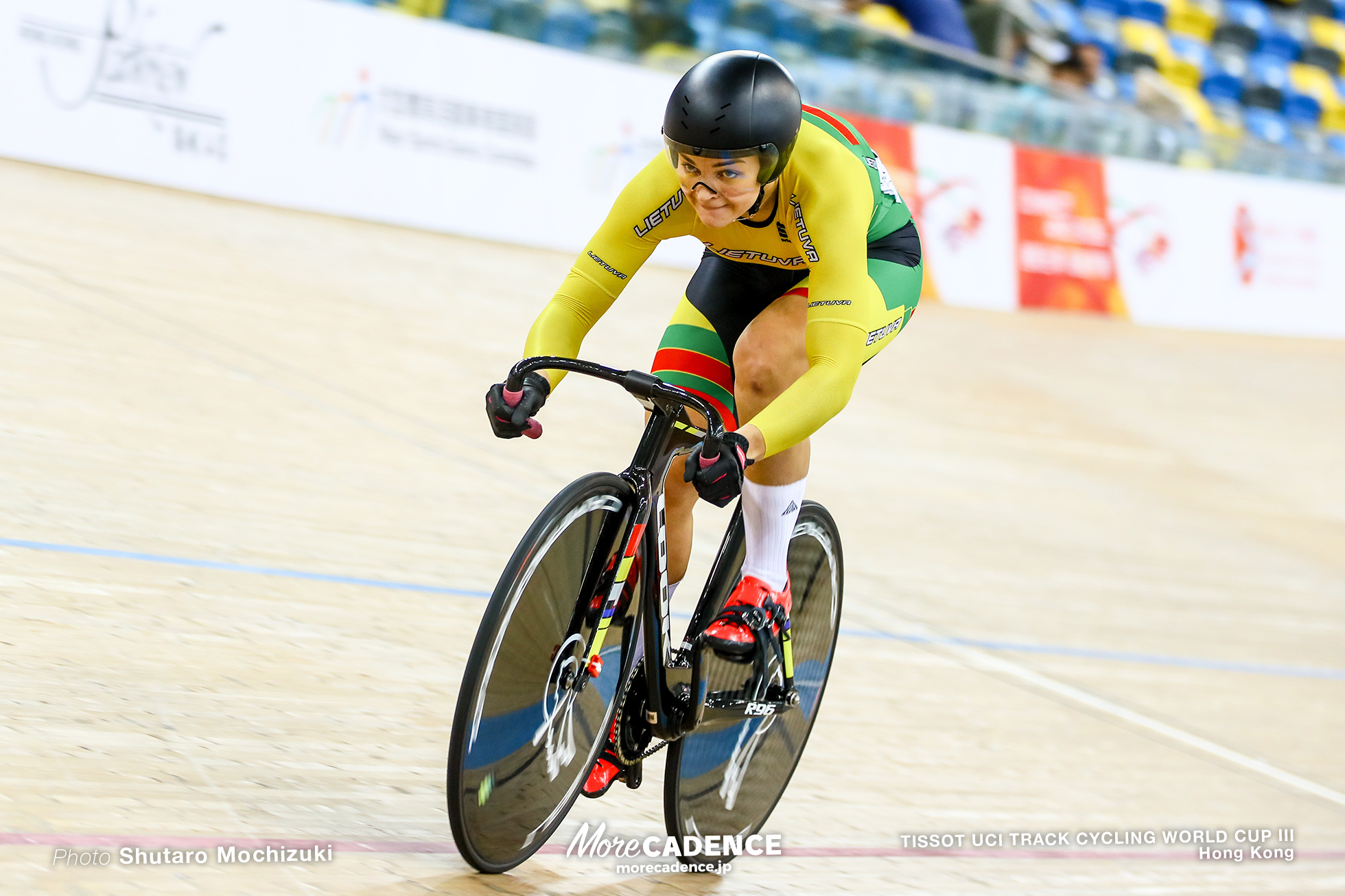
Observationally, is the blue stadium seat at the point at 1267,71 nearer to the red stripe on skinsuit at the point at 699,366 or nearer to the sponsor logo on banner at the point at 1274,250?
the sponsor logo on banner at the point at 1274,250

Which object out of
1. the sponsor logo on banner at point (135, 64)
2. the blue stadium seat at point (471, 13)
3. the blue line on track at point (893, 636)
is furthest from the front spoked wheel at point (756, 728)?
the blue stadium seat at point (471, 13)

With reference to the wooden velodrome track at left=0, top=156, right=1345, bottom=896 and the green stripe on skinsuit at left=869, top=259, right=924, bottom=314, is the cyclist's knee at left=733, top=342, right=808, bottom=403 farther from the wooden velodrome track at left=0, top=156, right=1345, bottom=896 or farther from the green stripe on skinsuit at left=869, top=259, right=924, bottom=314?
the wooden velodrome track at left=0, top=156, right=1345, bottom=896

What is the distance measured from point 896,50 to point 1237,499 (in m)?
4.78

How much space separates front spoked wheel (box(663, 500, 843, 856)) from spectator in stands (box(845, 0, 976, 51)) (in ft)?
30.7

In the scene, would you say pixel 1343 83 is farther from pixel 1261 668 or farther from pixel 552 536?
pixel 552 536

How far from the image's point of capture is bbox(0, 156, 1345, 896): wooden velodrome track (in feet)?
8.54

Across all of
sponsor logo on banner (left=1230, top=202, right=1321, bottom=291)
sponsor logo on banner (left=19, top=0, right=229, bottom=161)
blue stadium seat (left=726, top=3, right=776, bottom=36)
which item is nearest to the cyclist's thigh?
sponsor logo on banner (left=19, top=0, right=229, bottom=161)

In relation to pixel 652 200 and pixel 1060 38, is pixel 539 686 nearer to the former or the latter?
pixel 652 200

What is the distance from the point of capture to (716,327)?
2758mm

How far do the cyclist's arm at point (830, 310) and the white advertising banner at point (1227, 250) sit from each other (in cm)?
983

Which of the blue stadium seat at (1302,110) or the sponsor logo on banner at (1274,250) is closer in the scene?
the sponsor logo on banner at (1274,250)

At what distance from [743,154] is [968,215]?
894 cm

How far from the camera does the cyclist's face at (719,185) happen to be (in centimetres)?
232

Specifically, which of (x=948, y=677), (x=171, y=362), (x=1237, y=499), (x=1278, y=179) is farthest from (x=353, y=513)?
(x=1278, y=179)
